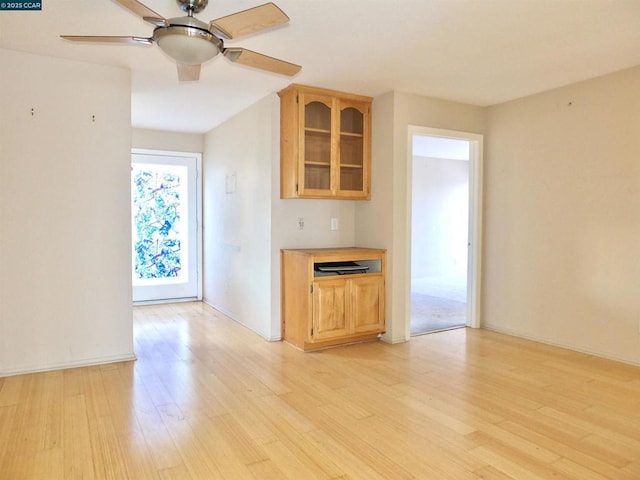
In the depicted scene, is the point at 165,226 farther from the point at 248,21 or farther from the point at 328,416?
the point at 248,21

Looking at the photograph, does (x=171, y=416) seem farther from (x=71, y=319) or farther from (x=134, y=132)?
(x=134, y=132)

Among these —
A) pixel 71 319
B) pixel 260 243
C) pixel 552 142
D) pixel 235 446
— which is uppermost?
pixel 552 142

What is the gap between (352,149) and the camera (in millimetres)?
4508

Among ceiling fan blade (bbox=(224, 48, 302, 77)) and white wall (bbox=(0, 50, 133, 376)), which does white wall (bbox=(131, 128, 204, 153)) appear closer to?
white wall (bbox=(0, 50, 133, 376))

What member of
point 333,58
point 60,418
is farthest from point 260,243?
point 60,418

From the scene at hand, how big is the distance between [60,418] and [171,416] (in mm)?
655

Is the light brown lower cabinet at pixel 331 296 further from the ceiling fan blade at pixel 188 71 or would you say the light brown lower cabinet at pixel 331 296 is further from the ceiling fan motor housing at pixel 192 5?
the ceiling fan motor housing at pixel 192 5

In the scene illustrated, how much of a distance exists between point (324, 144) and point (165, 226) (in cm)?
303

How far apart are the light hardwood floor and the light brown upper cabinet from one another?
5.19ft

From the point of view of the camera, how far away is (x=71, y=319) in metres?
3.50

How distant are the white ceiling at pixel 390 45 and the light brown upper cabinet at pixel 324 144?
0.59 ft

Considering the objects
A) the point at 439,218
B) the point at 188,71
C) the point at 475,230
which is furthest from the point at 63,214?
the point at 439,218

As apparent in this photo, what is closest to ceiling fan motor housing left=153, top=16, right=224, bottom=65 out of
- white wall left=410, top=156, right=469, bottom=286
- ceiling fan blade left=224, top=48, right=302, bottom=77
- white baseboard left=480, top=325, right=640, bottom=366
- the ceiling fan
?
the ceiling fan

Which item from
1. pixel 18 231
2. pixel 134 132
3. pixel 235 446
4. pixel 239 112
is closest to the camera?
pixel 235 446
